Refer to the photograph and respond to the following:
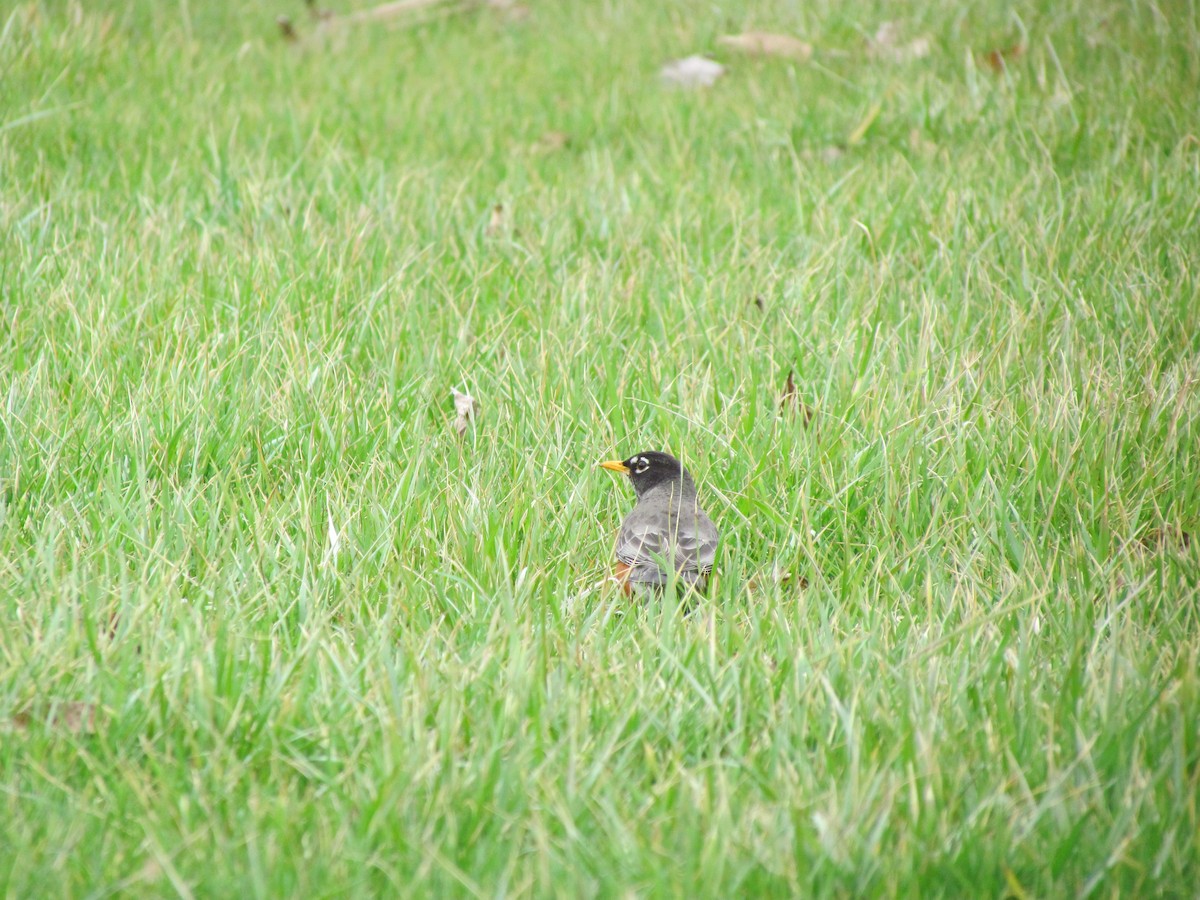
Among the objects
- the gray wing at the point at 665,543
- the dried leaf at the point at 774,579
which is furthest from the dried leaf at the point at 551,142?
the dried leaf at the point at 774,579

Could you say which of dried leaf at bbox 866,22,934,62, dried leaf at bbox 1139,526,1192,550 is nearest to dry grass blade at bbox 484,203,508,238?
dried leaf at bbox 1139,526,1192,550

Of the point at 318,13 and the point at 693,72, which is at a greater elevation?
the point at 318,13

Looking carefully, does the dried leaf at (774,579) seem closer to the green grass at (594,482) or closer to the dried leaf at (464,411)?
the green grass at (594,482)

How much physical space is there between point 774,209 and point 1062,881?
3685mm

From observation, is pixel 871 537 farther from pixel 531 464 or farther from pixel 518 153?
pixel 518 153

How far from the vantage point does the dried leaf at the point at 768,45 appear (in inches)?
277

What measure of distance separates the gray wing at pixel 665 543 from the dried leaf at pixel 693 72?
180 inches

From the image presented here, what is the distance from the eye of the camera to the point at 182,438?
3.25m

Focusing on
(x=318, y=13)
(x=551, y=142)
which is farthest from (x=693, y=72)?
(x=318, y=13)

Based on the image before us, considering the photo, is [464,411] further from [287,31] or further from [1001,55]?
[287,31]

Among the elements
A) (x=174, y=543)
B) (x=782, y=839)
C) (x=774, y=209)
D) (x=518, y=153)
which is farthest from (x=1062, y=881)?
(x=518, y=153)

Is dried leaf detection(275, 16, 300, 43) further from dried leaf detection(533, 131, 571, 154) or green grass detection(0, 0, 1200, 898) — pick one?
dried leaf detection(533, 131, 571, 154)

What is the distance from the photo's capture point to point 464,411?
3582 millimetres

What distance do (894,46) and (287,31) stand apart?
387 cm
